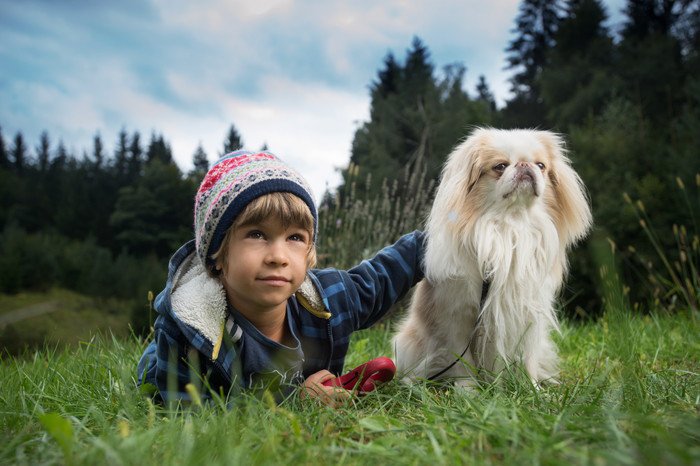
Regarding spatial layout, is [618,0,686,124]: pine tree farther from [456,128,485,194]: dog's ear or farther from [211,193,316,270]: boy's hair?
[211,193,316,270]: boy's hair

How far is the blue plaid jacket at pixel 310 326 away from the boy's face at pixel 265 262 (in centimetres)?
20

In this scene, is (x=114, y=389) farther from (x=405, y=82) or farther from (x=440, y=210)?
(x=405, y=82)

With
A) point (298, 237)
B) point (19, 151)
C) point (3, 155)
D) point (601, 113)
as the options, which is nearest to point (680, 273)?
point (298, 237)

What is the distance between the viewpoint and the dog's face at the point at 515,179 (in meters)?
2.30

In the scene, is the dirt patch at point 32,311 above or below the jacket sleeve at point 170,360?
above

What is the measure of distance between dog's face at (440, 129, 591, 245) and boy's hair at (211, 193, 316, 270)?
0.72 m

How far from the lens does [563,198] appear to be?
8.25 feet

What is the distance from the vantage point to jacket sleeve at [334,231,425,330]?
2.51 meters

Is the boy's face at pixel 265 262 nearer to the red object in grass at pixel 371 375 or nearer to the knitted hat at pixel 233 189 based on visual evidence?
the knitted hat at pixel 233 189

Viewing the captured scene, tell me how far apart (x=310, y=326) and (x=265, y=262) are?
0.51 metres

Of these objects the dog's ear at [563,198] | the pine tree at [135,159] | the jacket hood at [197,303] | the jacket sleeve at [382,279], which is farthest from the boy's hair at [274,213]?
the pine tree at [135,159]

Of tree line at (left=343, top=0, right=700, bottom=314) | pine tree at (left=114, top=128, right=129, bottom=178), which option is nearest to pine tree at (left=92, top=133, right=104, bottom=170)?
pine tree at (left=114, top=128, right=129, bottom=178)

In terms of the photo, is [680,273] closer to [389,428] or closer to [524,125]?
[389,428]

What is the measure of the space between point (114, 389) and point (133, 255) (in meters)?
24.4
